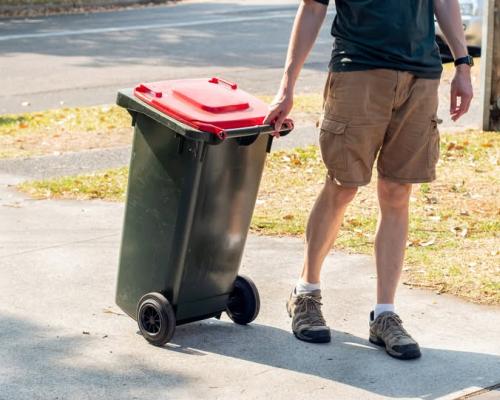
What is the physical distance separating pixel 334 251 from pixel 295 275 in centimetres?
49

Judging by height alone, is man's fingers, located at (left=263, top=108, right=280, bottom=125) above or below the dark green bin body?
above

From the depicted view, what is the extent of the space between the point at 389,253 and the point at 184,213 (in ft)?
2.96

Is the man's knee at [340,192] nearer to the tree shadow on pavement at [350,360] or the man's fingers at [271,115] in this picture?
the man's fingers at [271,115]

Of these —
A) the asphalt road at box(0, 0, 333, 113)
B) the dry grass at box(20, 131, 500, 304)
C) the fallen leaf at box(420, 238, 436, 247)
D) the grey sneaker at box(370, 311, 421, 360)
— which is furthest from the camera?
the asphalt road at box(0, 0, 333, 113)

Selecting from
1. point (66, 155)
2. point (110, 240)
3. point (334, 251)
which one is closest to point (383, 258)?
point (334, 251)

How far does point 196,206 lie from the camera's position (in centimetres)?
464

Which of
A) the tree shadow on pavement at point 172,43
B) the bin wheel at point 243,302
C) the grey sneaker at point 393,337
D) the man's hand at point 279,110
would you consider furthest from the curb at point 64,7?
the grey sneaker at point 393,337

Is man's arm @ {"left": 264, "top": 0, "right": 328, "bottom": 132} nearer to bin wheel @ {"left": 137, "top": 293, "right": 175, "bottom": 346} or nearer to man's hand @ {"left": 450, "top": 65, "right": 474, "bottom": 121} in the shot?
man's hand @ {"left": 450, "top": 65, "right": 474, "bottom": 121}

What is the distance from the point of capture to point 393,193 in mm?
4781

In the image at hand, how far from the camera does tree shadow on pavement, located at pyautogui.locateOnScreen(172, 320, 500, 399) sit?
14.5 feet

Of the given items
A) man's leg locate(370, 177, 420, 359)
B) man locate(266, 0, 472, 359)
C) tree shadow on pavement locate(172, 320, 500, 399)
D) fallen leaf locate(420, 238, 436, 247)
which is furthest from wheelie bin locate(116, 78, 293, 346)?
fallen leaf locate(420, 238, 436, 247)

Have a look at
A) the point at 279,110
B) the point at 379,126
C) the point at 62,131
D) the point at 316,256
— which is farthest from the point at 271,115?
the point at 62,131

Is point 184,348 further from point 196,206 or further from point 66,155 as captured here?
point 66,155

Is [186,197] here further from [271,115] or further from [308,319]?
[308,319]
